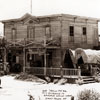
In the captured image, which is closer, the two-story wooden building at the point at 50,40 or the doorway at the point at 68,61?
the two-story wooden building at the point at 50,40

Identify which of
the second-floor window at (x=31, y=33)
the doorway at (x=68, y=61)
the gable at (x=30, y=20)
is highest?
the gable at (x=30, y=20)

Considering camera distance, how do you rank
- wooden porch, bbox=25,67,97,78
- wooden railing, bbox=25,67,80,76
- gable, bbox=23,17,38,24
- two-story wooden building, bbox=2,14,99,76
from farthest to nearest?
gable, bbox=23,17,38,24 → two-story wooden building, bbox=2,14,99,76 → wooden railing, bbox=25,67,80,76 → wooden porch, bbox=25,67,97,78

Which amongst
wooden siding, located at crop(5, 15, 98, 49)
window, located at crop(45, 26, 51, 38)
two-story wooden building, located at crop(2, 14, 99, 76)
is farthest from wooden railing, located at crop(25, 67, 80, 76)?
window, located at crop(45, 26, 51, 38)

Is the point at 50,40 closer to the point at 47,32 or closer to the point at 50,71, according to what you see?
the point at 47,32

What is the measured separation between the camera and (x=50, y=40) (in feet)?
102

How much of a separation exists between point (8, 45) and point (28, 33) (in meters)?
2.87

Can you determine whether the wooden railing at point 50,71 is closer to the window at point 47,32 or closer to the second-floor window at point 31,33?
the window at point 47,32

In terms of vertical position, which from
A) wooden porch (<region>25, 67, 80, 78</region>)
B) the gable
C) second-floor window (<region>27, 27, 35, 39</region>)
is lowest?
wooden porch (<region>25, 67, 80, 78</region>)

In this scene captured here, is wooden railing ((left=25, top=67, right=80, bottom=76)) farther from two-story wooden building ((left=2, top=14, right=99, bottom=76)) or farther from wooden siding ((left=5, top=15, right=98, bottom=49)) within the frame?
wooden siding ((left=5, top=15, right=98, bottom=49))

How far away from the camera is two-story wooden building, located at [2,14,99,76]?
3106 cm

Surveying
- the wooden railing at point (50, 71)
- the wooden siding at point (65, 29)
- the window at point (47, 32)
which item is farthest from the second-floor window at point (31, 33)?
the wooden railing at point (50, 71)

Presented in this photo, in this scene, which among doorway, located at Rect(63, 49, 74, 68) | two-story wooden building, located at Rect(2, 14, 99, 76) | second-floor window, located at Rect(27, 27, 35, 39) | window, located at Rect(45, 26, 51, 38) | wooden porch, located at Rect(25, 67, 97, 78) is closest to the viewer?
wooden porch, located at Rect(25, 67, 97, 78)

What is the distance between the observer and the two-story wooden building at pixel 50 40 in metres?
31.1

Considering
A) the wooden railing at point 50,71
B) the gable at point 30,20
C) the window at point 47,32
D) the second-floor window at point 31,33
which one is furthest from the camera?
the second-floor window at point 31,33
